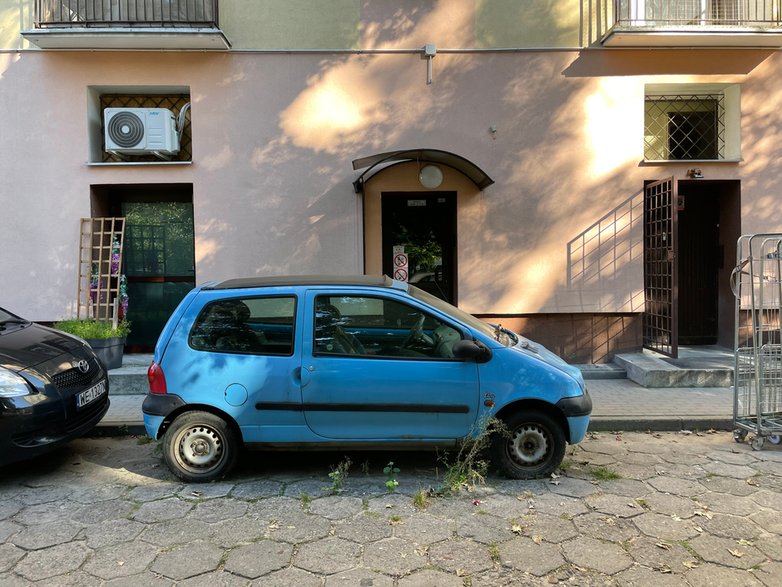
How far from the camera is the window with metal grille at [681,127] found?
8586 mm

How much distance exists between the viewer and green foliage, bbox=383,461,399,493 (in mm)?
4246

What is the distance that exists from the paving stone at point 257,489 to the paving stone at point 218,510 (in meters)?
0.11

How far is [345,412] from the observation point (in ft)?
14.1

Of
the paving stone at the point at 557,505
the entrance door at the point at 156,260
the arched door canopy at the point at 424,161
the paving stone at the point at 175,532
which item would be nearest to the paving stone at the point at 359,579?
the paving stone at the point at 175,532

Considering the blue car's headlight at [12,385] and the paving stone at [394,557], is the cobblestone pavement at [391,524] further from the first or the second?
the blue car's headlight at [12,385]

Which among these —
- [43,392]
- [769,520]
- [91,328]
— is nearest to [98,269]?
[91,328]

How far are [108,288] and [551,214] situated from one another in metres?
6.61

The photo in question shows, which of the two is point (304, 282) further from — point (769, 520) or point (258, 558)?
point (769, 520)

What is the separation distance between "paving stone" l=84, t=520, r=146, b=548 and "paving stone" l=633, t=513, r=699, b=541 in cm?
335

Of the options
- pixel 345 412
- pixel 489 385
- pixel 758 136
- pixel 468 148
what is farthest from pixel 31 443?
pixel 758 136

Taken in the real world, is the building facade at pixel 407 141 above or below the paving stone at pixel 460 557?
above

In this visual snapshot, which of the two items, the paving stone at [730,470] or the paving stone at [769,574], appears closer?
the paving stone at [769,574]

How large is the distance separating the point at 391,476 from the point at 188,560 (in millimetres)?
1727

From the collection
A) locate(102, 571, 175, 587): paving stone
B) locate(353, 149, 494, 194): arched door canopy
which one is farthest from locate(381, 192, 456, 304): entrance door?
locate(102, 571, 175, 587): paving stone
